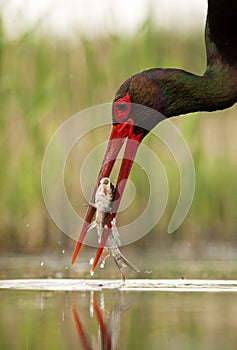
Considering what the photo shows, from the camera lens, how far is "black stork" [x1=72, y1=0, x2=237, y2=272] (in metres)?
6.66

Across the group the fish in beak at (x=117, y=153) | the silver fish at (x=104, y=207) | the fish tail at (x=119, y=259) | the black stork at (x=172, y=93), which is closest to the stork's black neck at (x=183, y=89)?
the black stork at (x=172, y=93)

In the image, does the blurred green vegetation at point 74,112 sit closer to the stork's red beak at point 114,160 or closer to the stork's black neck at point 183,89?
the stork's black neck at point 183,89

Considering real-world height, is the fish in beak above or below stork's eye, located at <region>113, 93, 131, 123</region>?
below

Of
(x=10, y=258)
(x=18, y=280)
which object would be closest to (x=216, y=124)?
(x=10, y=258)

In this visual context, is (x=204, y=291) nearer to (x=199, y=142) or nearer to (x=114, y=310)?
(x=114, y=310)

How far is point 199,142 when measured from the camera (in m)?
8.41

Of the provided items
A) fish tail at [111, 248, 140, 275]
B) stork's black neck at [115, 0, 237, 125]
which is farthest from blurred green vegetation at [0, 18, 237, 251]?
fish tail at [111, 248, 140, 275]

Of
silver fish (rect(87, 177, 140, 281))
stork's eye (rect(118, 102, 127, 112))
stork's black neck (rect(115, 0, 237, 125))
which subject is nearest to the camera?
silver fish (rect(87, 177, 140, 281))

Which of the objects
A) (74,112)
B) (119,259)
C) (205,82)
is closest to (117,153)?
(119,259)

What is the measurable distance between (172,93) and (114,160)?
54 centimetres

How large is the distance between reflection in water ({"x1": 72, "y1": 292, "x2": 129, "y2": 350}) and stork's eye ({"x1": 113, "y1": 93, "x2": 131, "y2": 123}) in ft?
2.65

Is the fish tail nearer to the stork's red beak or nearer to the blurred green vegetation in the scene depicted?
the stork's red beak

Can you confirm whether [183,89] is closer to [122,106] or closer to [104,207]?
[122,106]

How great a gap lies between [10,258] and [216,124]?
1577mm
